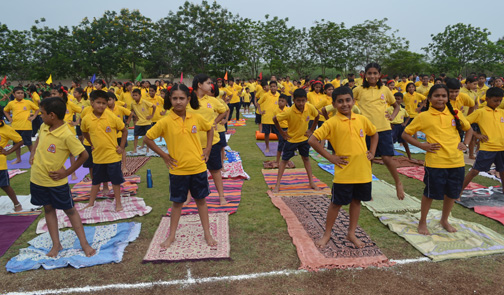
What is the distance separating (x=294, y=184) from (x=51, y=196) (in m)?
4.42

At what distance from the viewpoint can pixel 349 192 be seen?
3893 millimetres

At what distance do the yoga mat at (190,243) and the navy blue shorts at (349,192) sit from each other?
1.53 meters

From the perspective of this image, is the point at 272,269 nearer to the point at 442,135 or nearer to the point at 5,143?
the point at 442,135

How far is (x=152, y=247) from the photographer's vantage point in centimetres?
423

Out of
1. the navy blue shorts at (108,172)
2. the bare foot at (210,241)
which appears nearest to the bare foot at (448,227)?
the bare foot at (210,241)

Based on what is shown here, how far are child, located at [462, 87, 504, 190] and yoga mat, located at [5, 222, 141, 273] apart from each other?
5633 millimetres

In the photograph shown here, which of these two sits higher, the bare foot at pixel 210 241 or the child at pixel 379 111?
the child at pixel 379 111

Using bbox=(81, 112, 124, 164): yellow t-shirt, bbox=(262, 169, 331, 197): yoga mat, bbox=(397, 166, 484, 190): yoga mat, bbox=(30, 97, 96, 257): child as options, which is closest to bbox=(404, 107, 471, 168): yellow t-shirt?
bbox=(262, 169, 331, 197): yoga mat

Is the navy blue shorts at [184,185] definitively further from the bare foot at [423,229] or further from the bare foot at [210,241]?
the bare foot at [423,229]

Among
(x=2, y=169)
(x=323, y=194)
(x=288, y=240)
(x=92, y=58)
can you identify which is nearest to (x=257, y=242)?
(x=288, y=240)

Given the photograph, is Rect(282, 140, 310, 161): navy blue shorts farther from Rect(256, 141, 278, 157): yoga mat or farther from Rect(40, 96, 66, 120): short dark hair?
Rect(40, 96, 66, 120): short dark hair

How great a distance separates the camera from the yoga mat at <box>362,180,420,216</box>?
536 cm

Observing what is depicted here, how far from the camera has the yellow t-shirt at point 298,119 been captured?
621 cm

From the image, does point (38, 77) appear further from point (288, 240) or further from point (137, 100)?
point (288, 240)
